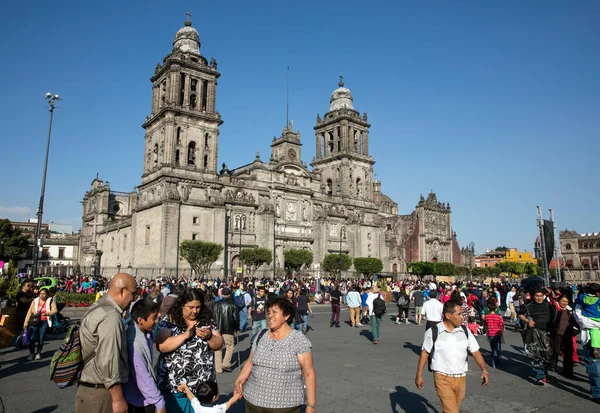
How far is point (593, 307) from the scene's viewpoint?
26.7 feet

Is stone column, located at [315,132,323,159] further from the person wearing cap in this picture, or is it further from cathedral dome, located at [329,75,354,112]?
the person wearing cap

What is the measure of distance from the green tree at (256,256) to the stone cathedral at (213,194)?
8.21 ft

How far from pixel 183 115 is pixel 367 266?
2907 cm

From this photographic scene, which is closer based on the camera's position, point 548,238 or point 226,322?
point 226,322

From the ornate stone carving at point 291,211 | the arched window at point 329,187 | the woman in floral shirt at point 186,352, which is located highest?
the arched window at point 329,187

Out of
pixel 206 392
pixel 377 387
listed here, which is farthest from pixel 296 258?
pixel 206 392

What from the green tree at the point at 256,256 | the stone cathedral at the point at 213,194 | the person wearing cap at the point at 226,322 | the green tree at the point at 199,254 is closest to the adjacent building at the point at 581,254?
the stone cathedral at the point at 213,194

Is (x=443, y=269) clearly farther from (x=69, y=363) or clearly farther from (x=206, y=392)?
(x=69, y=363)

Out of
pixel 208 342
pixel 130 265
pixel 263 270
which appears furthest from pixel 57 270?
pixel 208 342

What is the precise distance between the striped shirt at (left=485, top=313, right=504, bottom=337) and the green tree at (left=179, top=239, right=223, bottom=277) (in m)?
33.2

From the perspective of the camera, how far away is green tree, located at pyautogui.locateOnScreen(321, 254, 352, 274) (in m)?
53.3

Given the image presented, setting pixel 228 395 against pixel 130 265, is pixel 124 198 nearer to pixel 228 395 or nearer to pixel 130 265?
pixel 130 265

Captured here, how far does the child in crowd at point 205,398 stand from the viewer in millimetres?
4199

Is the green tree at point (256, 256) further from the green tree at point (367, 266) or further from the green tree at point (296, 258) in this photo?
the green tree at point (367, 266)
